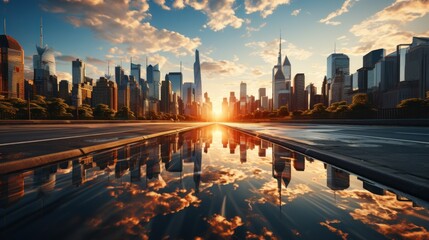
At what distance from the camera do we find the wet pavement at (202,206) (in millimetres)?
2635

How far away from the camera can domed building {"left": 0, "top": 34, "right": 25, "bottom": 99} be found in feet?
596

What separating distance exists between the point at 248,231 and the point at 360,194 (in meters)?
2.55

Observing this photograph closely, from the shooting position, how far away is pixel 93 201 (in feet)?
11.8

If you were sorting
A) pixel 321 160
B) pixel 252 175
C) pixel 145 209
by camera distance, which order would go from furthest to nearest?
pixel 321 160, pixel 252 175, pixel 145 209

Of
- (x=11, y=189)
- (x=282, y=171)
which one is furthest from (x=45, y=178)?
(x=282, y=171)

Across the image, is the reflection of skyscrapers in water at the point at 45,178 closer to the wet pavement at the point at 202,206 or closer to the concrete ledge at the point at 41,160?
the wet pavement at the point at 202,206

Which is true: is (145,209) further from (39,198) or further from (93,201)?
(39,198)

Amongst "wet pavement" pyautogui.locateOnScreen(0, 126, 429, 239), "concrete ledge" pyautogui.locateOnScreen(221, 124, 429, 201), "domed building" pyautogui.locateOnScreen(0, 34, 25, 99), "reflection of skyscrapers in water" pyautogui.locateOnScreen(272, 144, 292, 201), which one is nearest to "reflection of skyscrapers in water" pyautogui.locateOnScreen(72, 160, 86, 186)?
"wet pavement" pyautogui.locateOnScreen(0, 126, 429, 239)

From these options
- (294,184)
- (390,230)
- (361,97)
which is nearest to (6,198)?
(294,184)

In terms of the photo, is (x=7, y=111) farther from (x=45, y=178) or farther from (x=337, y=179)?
(x=337, y=179)

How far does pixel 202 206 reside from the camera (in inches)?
135

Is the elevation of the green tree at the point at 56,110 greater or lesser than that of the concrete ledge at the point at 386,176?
greater

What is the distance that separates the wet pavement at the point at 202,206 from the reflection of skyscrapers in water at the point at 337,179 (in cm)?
2

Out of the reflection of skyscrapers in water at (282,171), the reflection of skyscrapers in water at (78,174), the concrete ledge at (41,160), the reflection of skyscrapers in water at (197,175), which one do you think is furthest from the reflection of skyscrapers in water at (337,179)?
the concrete ledge at (41,160)
